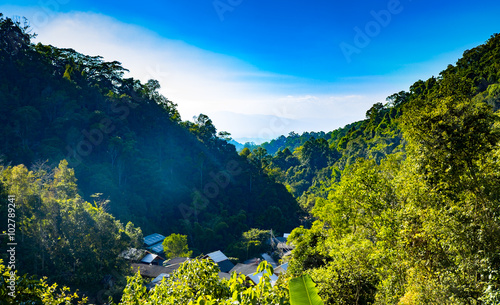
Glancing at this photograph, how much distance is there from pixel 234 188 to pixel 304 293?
43.5 meters

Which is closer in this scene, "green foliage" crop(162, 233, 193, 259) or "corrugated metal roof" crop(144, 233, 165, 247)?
"green foliage" crop(162, 233, 193, 259)

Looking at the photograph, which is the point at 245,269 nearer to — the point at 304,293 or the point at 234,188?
the point at 234,188

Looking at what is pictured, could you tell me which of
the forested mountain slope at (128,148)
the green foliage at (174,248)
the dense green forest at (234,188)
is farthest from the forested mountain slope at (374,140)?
the green foliage at (174,248)

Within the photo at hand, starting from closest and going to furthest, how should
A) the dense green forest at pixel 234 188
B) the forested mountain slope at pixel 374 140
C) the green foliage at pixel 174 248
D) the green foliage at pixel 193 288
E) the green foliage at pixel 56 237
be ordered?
the green foliage at pixel 193 288, the dense green forest at pixel 234 188, the green foliage at pixel 56 237, the green foliage at pixel 174 248, the forested mountain slope at pixel 374 140

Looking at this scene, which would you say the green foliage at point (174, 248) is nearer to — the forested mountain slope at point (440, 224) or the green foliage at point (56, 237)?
the green foliage at point (56, 237)

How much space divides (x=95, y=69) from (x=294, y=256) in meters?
43.0

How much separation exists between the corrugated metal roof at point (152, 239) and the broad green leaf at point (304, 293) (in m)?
30.5

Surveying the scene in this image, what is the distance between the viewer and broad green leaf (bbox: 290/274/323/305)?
1.77 metres

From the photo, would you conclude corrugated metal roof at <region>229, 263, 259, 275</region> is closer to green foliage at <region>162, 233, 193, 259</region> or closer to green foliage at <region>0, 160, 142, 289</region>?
green foliage at <region>162, 233, 193, 259</region>

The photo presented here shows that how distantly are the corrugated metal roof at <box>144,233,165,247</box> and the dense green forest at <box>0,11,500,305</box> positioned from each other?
143 centimetres

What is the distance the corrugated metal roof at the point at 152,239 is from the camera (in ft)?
94.0

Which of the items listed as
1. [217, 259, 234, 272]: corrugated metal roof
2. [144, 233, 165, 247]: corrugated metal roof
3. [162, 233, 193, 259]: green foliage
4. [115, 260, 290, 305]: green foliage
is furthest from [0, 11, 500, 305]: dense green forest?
[217, 259, 234, 272]: corrugated metal roof

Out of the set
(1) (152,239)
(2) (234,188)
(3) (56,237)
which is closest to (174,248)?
(1) (152,239)

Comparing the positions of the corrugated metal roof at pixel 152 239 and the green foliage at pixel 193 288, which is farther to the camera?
the corrugated metal roof at pixel 152 239
